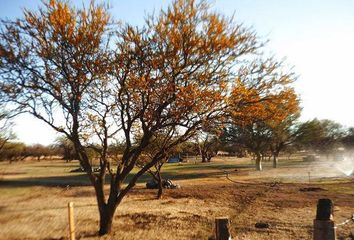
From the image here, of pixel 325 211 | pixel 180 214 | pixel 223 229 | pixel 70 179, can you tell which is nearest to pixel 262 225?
pixel 180 214

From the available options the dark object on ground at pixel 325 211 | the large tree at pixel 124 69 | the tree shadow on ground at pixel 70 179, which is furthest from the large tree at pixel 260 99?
the tree shadow on ground at pixel 70 179

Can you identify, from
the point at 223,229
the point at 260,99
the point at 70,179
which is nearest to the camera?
the point at 223,229

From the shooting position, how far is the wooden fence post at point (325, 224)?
12.6 ft

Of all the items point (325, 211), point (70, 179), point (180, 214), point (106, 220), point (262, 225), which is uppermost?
point (325, 211)

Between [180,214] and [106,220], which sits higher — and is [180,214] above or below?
below

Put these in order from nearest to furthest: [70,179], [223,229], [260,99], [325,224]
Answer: [325,224], [223,229], [260,99], [70,179]

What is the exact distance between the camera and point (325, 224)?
12.7ft

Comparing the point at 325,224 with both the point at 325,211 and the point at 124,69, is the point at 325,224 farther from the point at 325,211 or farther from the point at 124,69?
the point at 124,69

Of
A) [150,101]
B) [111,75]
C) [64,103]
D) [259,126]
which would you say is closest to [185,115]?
[150,101]

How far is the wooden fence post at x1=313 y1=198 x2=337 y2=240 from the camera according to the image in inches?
151

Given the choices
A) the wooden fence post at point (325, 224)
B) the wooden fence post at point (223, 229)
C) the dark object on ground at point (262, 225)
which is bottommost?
the dark object on ground at point (262, 225)

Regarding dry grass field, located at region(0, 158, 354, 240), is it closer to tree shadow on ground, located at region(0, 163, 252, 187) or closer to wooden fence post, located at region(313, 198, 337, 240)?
tree shadow on ground, located at region(0, 163, 252, 187)

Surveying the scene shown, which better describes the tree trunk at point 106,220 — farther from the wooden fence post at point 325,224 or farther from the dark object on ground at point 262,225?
the wooden fence post at point 325,224

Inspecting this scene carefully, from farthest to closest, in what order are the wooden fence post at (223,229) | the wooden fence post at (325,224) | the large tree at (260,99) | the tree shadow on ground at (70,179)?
1. the tree shadow on ground at (70,179)
2. the large tree at (260,99)
3. the wooden fence post at (223,229)
4. the wooden fence post at (325,224)
